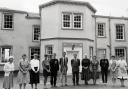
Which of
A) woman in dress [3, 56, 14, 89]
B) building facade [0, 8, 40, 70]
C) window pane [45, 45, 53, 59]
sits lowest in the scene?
woman in dress [3, 56, 14, 89]

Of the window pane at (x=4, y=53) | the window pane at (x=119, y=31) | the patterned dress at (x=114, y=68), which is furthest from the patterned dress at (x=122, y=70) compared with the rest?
the window pane at (x=119, y=31)

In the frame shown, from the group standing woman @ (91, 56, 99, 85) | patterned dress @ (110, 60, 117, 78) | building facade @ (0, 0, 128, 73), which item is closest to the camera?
patterned dress @ (110, 60, 117, 78)

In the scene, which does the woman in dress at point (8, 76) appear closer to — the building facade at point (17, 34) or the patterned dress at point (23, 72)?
the patterned dress at point (23, 72)

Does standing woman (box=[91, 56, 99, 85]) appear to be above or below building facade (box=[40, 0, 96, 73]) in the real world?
below

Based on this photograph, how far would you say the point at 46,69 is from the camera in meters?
13.6

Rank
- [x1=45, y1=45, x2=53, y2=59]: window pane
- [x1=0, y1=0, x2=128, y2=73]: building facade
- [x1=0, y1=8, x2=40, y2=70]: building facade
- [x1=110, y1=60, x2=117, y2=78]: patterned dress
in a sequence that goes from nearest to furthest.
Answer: [x1=110, y1=60, x2=117, y2=78]: patterned dress → [x1=0, y1=0, x2=128, y2=73]: building facade → [x1=45, y1=45, x2=53, y2=59]: window pane → [x1=0, y1=8, x2=40, y2=70]: building facade

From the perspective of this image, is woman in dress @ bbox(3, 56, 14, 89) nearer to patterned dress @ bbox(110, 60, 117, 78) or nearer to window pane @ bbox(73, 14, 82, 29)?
patterned dress @ bbox(110, 60, 117, 78)

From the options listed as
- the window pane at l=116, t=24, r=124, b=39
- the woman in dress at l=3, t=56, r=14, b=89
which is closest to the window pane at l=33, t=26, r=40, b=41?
the window pane at l=116, t=24, r=124, b=39

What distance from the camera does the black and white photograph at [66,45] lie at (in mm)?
14406

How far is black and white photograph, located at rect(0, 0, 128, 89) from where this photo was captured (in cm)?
1441

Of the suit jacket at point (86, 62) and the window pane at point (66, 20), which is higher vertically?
the window pane at point (66, 20)

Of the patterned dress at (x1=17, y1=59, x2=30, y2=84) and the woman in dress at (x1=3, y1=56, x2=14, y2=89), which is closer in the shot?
the woman in dress at (x1=3, y1=56, x2=14, y2=89)

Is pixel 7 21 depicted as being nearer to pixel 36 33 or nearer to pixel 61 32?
pixel 36 33

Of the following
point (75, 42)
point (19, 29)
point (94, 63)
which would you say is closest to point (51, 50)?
point (75, 42)
